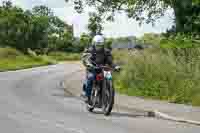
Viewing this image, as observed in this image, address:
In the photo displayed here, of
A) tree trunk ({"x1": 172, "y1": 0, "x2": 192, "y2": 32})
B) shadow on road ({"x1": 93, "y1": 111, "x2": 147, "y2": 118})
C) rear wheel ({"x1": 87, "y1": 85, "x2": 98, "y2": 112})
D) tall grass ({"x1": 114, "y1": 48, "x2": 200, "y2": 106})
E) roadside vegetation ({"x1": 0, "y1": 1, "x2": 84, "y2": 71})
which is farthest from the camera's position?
roadside vegetation ({"x1": 0, "y1": 1, "x2": 84, "y2": 71})

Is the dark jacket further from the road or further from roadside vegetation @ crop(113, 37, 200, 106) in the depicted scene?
roadside vegetation @ crop(113, 37, 200, 106)

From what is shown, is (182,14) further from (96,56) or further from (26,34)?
(26,34)

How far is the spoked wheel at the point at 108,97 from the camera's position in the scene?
14414 mm

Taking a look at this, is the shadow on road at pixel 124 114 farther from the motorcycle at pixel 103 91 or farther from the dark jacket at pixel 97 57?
the dark jacket at pixel 97 57

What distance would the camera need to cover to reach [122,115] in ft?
49.0

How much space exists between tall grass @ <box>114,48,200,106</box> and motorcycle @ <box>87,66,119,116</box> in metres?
3.14

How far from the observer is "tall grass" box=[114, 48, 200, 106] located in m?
18.5

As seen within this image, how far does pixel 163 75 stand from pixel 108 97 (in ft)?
20.3

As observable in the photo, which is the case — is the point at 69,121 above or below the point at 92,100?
below

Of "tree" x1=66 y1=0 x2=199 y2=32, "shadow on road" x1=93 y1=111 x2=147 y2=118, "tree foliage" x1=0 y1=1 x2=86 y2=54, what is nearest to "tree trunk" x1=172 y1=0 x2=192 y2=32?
"tree" x1=66 y1=0 x2=199 y2=32

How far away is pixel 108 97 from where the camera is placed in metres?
14.6

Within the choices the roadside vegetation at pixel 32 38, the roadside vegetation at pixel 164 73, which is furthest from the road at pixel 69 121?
the roadside vegetation at pixel 32 38

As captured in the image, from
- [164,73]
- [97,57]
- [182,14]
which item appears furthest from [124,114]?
[182,14]

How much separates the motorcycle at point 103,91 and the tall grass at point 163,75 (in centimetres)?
314
